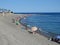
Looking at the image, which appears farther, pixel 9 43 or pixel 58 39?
pixel 58 39

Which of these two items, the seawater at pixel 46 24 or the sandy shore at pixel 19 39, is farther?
the seawater at pixel 46 24

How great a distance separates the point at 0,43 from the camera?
13.9m

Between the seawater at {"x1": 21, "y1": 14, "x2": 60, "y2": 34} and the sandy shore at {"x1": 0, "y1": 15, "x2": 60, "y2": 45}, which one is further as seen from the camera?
the seawater at {"x1": 21, "y1": 14, "x2": 60, "y2": 34}

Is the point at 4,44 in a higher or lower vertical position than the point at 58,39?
higher

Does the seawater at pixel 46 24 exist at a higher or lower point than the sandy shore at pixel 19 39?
lower

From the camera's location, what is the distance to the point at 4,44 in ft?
44.8

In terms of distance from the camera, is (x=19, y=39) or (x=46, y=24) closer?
(x=19, y=39)

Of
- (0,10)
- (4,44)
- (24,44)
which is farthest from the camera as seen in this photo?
(0,10)

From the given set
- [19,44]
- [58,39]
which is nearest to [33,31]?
[58,39]

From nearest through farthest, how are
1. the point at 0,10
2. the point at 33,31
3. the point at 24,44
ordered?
the point at 24,44
the point at 33,31
the point at 0,10

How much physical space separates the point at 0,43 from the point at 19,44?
1.42m

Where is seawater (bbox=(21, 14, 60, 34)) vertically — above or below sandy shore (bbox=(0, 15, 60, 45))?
below

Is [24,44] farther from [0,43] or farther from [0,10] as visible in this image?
[0,10]

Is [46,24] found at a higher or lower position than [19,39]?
lower
